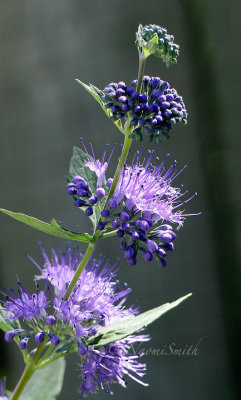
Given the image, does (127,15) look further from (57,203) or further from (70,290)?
(70,290)

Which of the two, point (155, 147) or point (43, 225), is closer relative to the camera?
point (43, 225)

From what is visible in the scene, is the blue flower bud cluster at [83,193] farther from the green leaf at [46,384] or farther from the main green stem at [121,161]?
the green leaf at [46,384]

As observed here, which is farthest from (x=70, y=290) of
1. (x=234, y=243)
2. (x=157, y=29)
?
(x=234, y=243)

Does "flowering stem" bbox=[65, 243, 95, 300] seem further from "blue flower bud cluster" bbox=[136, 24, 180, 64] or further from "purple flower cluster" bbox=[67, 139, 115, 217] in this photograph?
"blue flower bud cluster" bbox=[136, 24, 180, 64]

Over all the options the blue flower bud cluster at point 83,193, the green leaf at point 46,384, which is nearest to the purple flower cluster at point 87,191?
the blue flower bud cluster at point 83,193

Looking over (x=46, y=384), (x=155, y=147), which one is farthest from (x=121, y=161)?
(x=155, y=147)

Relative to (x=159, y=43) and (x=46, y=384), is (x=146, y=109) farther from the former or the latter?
(x=46, y=384)
